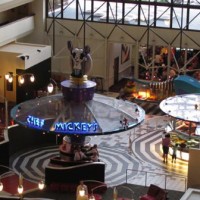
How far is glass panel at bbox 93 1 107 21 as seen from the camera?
4400 cm

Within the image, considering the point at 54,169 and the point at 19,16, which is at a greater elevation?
the point at 19,16

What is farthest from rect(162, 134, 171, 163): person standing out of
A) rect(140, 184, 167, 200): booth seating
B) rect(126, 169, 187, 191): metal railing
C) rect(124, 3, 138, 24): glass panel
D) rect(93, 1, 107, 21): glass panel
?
rect(93, 1, 107, 21): glass panel

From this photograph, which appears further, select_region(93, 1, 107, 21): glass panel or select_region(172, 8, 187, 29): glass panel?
select_region(93, 1, 107, 21): glass panel

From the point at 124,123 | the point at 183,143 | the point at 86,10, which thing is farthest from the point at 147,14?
the point at 124,123

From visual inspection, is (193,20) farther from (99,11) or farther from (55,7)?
(55,7)

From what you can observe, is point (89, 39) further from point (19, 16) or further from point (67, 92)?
point (67, 92)

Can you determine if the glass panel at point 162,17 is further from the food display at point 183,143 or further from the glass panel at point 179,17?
the food display at point 183,143

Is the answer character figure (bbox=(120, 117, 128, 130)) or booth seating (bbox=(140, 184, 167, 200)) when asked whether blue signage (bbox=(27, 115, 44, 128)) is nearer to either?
character figure (bbox=(120, 117, 128, 130))

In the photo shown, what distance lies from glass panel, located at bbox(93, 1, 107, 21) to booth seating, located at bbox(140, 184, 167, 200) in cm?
1720

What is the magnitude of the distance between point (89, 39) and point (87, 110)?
13768 mm

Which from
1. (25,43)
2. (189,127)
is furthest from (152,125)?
(25,43)

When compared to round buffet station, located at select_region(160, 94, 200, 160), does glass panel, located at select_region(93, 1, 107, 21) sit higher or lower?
higher

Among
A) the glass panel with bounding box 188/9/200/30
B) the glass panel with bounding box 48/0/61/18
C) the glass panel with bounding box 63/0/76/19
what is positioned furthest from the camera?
the glass panel with bounding box 48/0/61/18

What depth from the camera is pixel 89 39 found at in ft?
146
